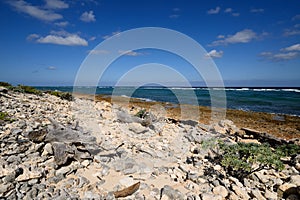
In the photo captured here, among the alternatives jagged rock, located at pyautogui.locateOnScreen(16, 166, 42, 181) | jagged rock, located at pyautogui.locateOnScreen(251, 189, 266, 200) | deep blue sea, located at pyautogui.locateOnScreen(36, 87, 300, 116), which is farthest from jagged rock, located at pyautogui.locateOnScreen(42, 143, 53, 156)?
deep blue sea, located at pyautogui.locateOnScreen(36, 87, 300, 116)

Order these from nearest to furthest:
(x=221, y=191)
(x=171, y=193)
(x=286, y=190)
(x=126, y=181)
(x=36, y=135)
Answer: (x=171, y=193)
(x=126, y=181)
(x=221, y=191)
(x=286, y=190)
(x=36, y=135)

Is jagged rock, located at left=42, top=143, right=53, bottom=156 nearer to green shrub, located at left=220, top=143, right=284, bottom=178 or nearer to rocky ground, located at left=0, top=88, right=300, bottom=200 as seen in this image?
rocky ground, located at left=0, top=88, right=300, bottom=200

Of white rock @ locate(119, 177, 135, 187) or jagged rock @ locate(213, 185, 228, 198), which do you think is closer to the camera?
white rock @ locate(119, 177, 135, 187)

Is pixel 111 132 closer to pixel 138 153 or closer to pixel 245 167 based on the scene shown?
pixel 138 153

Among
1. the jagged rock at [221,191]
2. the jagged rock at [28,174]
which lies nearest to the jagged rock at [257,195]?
the jagged rock at [221,191]

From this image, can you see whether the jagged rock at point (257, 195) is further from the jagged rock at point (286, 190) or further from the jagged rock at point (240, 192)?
the jagged rock at point (286, 190)

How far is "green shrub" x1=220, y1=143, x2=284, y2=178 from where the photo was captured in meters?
4.28

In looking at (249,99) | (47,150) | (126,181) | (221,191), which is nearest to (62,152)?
(47,150)

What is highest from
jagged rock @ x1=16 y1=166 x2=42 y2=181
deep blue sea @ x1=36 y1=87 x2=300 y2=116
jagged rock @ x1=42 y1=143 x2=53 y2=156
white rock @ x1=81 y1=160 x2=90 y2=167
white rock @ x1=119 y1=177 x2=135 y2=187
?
jagged rock @ x1=42 y1=143 x2=53 y2=156

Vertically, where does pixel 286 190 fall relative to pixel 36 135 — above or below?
below

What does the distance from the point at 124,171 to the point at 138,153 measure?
1225mm

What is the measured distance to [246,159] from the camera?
4656mm

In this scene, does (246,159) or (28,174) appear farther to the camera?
(246,159)

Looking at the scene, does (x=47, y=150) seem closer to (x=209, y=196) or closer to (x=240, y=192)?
(x=209, y=196)
